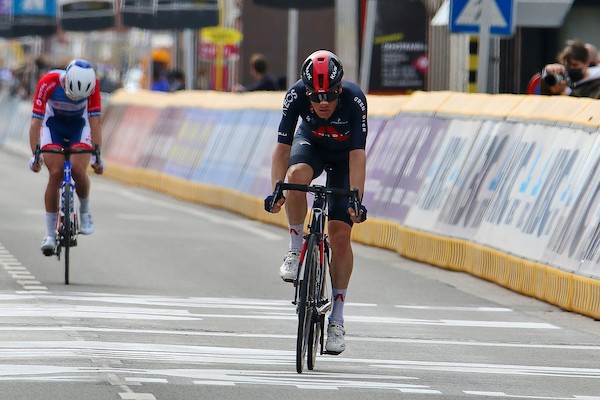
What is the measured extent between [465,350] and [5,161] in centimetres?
2915

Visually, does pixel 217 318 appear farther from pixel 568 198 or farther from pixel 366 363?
pixel 568 198

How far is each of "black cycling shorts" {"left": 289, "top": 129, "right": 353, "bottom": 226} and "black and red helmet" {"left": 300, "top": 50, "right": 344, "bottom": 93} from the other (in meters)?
0.57

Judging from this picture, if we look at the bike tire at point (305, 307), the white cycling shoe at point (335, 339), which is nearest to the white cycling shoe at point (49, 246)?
the white cycling shoe at point (335, 339)

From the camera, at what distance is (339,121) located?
10.6 meters

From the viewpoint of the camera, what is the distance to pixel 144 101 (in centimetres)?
3353

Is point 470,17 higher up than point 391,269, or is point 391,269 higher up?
point 470,17

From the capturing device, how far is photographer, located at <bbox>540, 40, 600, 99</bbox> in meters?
17.8

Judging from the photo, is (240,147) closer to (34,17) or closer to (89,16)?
(89,16)

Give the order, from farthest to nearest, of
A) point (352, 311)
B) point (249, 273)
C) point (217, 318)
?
point (249, 273) → point (352, 311) → point (217, 318)

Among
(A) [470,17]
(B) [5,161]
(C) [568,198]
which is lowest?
(B) [5,161]

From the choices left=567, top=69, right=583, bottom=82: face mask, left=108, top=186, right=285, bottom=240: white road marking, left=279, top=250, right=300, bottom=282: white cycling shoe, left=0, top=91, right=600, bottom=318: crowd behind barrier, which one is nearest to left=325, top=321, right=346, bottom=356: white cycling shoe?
left=279, top=250, right=300, bottom=282: white cycling shoe

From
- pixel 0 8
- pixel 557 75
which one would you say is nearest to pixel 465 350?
pixel 557 75

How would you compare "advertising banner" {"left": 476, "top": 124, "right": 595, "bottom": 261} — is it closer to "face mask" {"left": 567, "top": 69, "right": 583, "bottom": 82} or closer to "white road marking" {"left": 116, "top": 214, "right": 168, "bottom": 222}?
"face mask" {"left": 567, "top": 69, "right": 583, "bottom": 82}

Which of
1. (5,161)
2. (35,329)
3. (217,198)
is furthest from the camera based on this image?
(5,161)
